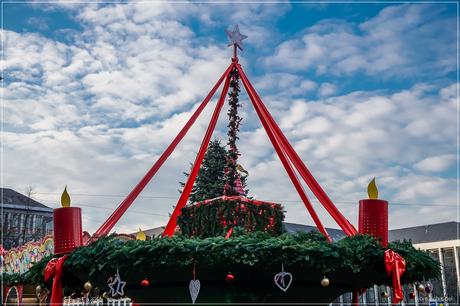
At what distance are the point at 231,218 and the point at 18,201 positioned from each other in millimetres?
36125

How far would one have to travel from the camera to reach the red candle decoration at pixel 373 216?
9.34 metres

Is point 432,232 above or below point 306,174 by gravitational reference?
below

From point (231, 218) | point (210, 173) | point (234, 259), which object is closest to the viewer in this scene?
point (234, 259)

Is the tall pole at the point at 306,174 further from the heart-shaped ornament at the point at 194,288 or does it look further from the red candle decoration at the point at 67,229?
the red candle decoration at the point at 67,229

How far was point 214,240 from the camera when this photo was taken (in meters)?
8.29

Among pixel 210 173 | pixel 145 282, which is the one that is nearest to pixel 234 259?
pixel 145 282

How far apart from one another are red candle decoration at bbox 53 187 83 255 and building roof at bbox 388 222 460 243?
26417 mm

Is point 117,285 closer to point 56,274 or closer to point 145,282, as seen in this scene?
point 145,282

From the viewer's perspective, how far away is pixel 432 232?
114 ft

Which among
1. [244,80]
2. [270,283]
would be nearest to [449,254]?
[244,80]

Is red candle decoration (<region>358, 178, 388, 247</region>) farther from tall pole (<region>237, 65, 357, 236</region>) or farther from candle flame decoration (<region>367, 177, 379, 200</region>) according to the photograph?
tall pole (<region>237, 65, 357, 236</region>)

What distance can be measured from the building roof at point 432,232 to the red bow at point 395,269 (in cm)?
2518

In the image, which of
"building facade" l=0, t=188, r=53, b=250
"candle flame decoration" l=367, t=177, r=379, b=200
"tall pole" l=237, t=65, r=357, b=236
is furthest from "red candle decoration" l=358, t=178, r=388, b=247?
"building facade" l=0, t=188, r=53, b=250

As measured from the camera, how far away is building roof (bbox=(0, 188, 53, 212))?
40812 mm
